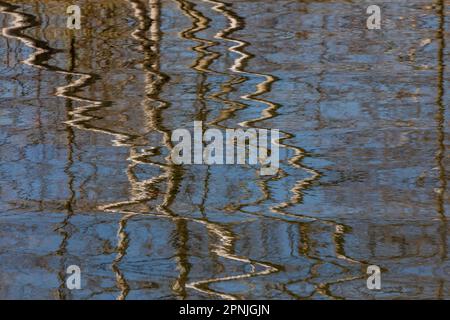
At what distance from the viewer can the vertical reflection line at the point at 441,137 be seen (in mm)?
4438

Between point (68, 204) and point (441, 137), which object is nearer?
point (68, 204)

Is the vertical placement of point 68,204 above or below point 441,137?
below

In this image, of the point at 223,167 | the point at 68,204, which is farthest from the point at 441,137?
the point at 68,204

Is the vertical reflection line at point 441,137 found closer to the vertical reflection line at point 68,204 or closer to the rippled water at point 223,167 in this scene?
the rippled water at point 223,167

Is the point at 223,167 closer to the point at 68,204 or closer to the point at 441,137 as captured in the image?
the point at 68,204

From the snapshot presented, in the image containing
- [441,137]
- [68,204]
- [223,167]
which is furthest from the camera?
[441,137]

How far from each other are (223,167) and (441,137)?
3.38 ft

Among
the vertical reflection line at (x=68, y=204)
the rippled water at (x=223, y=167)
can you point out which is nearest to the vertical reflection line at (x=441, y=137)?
the rippled water at (x=223, y=167)

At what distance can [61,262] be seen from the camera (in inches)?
171

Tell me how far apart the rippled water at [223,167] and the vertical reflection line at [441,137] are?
12mm

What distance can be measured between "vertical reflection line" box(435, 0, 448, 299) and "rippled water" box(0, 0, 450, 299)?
0.04 feet

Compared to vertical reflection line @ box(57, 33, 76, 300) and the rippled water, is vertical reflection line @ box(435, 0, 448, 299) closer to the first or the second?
the rippled water

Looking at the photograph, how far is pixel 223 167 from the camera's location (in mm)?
5145
